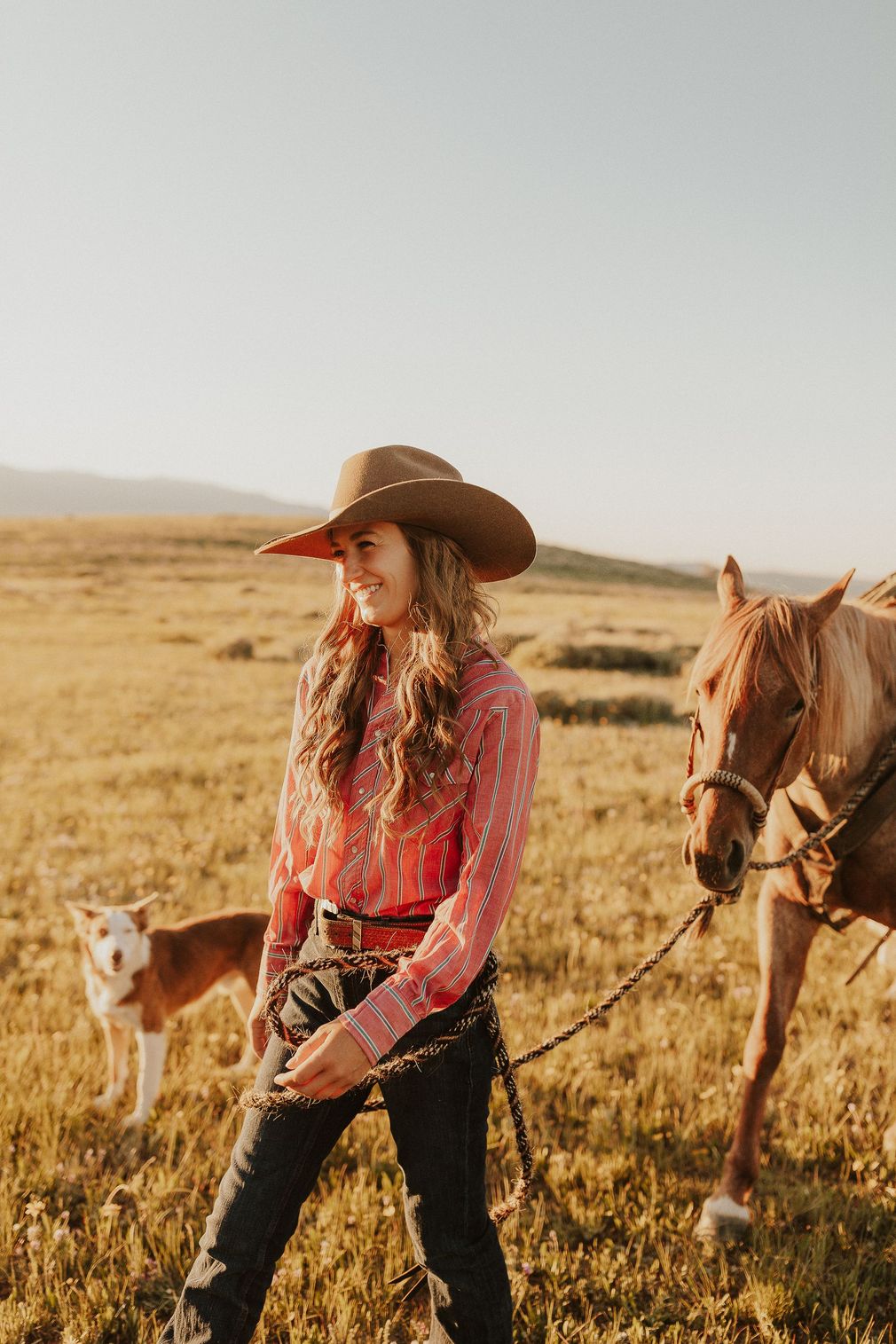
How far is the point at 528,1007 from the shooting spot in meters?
4.86

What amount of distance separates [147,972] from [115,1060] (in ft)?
1.62

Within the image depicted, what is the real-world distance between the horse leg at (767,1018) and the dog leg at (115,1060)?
2864 mm

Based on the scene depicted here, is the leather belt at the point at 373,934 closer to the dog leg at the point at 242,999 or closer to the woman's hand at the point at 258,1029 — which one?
the woman's hand at the point at 258,1029

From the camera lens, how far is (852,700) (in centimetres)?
337

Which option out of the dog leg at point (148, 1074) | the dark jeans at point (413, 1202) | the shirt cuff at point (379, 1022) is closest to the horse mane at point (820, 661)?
the dark jeans at point (413, 1202)

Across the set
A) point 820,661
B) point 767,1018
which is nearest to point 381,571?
point 820,661

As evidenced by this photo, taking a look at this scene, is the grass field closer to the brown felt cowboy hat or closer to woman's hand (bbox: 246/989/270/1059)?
the brown felt cowboy hat

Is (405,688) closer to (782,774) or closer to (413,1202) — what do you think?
(413,1202)

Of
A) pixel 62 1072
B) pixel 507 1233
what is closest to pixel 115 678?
pixel 62 1072

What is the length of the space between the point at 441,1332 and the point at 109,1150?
7.12 feet

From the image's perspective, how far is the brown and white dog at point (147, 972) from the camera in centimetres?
427

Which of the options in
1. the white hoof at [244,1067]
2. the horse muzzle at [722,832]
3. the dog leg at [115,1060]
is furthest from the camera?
the white hoof at [244,1067]

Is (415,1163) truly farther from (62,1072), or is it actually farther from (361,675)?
(62,1072)

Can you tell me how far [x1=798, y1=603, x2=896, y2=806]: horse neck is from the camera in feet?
10.8
